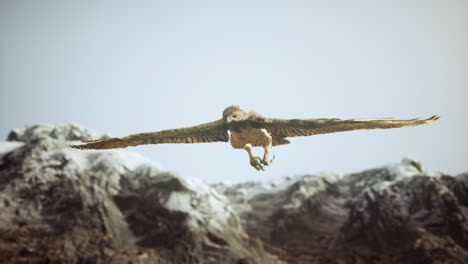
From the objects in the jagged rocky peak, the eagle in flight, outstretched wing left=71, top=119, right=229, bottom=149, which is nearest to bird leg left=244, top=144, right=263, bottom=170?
the eagle in flight

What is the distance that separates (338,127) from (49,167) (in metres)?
14.3

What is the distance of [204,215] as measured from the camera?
55.6ft

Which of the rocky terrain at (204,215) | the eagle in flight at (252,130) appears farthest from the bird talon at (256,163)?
the rocky terrain at (204,215)

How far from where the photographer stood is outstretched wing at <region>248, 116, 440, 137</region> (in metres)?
6.88

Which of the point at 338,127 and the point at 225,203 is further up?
the point at 338,127

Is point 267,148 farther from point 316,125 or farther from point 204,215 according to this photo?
point 204,215

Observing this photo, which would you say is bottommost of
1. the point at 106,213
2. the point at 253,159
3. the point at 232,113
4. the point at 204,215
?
the point at 204,215

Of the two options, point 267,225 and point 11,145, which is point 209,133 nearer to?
point 267,225

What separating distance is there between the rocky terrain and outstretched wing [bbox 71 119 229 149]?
8078 millimetres

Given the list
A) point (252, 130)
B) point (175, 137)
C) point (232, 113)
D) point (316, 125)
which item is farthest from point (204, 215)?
point (316, 125)

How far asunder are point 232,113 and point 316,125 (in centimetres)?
190

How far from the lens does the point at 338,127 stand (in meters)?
7.55

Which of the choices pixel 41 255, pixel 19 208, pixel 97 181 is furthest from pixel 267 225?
pixel 19 208

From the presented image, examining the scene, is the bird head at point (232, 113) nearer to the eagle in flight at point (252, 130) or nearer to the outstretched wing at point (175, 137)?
the eagle in flight at point (252, 130)
